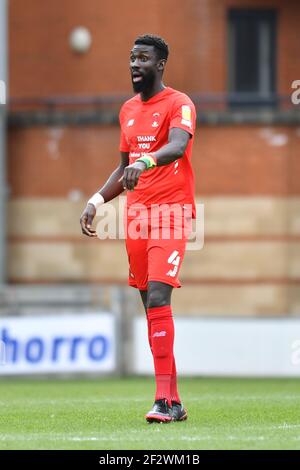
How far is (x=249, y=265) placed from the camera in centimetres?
2292

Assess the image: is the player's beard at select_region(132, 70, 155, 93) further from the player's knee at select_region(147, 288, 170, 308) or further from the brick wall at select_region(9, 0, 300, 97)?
the brick wall at select_region(9, 0, 300, 97)

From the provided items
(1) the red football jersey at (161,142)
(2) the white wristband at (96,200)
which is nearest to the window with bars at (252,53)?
(2) the white wristband at (96,200)

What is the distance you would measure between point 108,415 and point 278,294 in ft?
43.6

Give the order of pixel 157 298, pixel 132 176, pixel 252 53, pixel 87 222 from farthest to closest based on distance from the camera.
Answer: pixel 252 53 < pixel 87 222 < pixel 157 298 < pixel 132 176

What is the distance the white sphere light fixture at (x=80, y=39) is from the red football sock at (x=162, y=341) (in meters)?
14.6

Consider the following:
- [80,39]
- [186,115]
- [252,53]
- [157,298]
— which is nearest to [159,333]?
[157,298]

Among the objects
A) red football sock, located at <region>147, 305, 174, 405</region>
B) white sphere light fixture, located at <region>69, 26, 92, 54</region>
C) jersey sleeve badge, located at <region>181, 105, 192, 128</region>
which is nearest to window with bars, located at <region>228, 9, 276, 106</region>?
white sphere light fixture, located at <region>69, 26, 92, 54</region>

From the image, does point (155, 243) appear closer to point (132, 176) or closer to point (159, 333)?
point (159, 333)

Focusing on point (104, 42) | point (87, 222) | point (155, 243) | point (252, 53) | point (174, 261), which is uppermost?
point (104, 42)

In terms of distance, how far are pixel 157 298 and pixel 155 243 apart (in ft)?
1.17

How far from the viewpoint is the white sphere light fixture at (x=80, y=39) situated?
2316cm

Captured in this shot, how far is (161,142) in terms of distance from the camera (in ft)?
30.2
